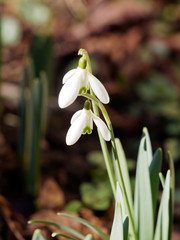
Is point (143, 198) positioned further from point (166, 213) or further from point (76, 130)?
point (76, 130)

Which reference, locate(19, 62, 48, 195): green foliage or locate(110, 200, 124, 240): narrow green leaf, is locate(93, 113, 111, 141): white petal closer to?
locate(110, 200, 124, 240): narrow green leaf

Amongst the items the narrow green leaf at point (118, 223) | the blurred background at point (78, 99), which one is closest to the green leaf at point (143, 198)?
the narrow green leaf at point (118, 223)

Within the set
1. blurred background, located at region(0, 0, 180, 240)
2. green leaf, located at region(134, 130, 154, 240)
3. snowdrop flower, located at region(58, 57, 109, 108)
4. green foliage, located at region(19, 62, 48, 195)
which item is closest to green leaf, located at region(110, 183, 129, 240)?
green leaf, located at region(134, 130, 154, 240)

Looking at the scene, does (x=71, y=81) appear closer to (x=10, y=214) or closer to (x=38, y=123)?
(x=38, y=123)

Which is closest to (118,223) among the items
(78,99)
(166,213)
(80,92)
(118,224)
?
(118,224)

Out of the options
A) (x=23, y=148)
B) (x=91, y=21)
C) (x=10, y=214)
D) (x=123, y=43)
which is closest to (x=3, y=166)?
(x=23, y=148)

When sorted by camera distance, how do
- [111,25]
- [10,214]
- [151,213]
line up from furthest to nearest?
[111,25]
[10,214]
[151,213]
